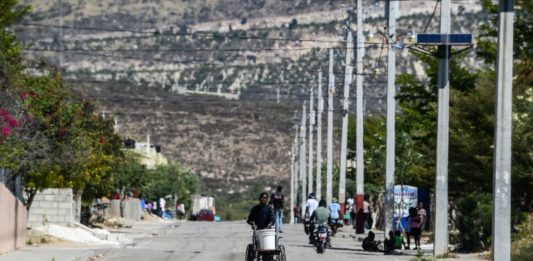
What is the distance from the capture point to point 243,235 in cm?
6216

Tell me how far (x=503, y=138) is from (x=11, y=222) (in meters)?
17.8

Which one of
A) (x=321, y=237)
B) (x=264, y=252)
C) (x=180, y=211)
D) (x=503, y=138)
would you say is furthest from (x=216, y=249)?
(x=180, y=211)

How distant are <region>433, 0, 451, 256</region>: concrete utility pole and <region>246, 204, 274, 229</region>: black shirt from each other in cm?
945

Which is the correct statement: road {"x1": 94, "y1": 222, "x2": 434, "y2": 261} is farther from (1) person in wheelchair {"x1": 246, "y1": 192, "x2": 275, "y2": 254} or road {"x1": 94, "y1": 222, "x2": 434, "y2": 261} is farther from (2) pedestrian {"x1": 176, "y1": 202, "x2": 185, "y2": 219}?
(2) pedestrian {"x1": 176, "y1": 202, "x2": 185, "y2": 219}

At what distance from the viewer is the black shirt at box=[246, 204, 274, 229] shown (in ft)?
109

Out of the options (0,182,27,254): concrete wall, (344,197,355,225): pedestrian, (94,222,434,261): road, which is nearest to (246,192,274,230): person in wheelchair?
(94,222,434,261): road

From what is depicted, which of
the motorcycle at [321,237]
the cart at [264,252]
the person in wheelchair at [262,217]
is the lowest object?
the motorcycle at [321,237]

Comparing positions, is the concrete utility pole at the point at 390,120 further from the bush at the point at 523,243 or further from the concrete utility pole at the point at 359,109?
the concrete utility pole at the point at 359,109

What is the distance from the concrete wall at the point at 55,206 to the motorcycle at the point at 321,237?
38.0 feet

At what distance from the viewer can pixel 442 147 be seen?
4250cm

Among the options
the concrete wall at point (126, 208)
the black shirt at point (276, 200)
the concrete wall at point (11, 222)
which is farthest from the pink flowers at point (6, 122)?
the concrete wall at point (126, 208)

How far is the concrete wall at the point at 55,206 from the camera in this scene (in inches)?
2167

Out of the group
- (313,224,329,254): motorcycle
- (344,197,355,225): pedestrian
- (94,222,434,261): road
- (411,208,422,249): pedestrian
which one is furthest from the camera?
(344,197,355,225): pedestrian

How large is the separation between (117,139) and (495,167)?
128 feet
